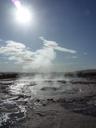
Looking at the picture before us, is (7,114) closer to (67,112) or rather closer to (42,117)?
(42,117)

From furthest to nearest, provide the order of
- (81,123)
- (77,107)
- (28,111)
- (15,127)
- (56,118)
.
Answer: (77,107), (28,111), (56,118), (81,123), (15,127)

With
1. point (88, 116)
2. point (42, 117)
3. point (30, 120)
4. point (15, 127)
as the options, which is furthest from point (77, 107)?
point (15, 127)

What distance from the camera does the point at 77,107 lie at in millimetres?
12055

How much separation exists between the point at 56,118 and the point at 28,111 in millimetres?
2134

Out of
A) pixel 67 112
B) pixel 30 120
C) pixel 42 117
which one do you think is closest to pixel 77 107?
pixel 67 112

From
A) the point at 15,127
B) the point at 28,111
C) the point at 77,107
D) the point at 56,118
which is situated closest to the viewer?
the point at 15,127

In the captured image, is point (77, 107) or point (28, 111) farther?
point (77, 107)

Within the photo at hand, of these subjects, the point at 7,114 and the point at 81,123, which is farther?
the point at 7,114

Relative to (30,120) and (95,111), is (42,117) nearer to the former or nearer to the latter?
(30,120)

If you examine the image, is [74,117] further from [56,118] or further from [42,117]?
[42,117]

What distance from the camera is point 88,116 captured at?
9.91 meters

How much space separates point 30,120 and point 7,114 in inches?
68.6

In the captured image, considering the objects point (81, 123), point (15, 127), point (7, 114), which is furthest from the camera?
point (7, 114)

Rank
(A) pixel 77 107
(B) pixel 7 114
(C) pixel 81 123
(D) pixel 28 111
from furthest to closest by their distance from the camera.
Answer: (A) pixel 77 107 < (D) pixel 28 111 < (B) pixel 7 114 < (C) pixel 81 123
